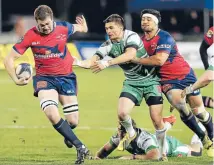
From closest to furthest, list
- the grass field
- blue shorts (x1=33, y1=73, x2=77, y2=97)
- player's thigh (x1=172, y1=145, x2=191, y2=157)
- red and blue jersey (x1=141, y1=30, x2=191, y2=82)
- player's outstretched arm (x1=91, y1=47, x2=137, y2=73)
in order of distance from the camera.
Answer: player's outstretched arm (x1=91, y1=47, x2=137, y2=73) → blue shorts (x1=33, y1=73, x2=77, y2=97) → red and blue jersey (x1=141, y1=30, x2=191, y2=82) → the grass field → player's thigh (x1=172, y1=145, x2=191, y2=157)

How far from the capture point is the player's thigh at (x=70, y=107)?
15.4 metres

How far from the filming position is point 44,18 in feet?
47.6

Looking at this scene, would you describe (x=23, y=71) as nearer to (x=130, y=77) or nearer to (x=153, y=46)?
(x=130, y=77)

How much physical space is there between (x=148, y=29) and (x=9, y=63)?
7.33 feet

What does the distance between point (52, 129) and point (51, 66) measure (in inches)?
222

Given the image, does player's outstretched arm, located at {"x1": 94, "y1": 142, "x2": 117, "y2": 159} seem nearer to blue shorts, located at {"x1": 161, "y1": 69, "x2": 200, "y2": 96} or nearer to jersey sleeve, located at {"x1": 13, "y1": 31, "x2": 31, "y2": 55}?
blue shorts, located at {"x1": 161, "y1": 69, "x2": 200, "y2": 96}

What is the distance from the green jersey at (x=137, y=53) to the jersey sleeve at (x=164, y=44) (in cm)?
25

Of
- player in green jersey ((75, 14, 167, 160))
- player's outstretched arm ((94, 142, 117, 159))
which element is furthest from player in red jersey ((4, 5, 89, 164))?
player's outstretched arm ((94, 142, 117, 159))

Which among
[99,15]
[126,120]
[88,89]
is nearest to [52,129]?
[126,120]

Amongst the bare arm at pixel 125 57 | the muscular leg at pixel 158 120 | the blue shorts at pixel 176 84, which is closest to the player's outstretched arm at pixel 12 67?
the bare arm at pixel 125 57

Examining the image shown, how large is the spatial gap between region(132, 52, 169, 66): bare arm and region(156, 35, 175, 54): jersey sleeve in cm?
8

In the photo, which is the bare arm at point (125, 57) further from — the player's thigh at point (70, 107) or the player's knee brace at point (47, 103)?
the player's thigh at point (70, 107)

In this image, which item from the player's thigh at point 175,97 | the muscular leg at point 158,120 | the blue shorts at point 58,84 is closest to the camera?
the muscular leg at point 158,120

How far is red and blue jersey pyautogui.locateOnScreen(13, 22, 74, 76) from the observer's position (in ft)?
48.9
